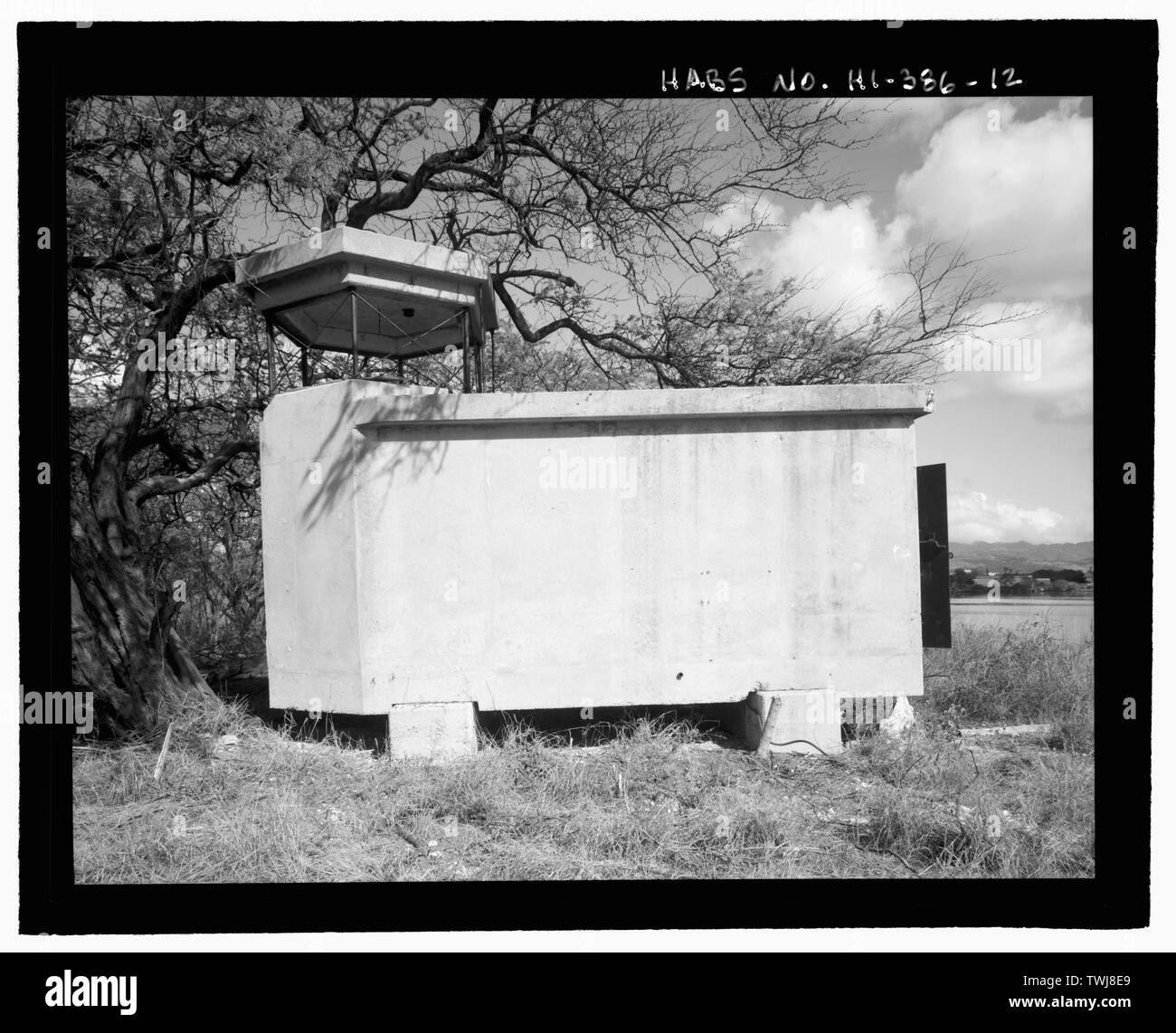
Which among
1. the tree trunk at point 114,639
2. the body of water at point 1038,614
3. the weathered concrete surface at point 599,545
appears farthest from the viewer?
the body of water at point 1038,614

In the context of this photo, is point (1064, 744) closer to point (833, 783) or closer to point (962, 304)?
point (833, 783)

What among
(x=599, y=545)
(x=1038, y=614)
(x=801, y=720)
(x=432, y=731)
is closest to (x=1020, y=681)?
(x=1038, y=614)

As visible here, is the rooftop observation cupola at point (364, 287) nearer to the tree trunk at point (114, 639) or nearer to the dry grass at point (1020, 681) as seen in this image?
the tree trunk at point (114, 639)

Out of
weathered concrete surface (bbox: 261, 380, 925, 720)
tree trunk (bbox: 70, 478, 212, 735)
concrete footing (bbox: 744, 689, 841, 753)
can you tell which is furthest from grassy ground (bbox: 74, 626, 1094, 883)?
weathered concrete surface (bbox: 261, 380, 925, 720)

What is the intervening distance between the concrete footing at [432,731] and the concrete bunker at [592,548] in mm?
13

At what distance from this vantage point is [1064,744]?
4.70m

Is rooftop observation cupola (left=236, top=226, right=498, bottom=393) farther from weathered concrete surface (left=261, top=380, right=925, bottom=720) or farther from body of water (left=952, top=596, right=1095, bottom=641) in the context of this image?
body of water (left=952, top=596, right=1095, bottom=641)

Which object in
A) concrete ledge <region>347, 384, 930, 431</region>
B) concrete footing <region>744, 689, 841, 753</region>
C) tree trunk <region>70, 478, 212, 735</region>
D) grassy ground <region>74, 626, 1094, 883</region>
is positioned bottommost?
grassy ground <region>74, 626, 1094, 883</region>

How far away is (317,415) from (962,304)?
17.3 ft

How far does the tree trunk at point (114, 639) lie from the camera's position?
470 centimetres

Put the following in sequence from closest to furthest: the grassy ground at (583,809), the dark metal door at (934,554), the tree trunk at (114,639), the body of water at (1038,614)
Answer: the grassy ground at (583,809), the tree trunk at (114,639), the dark metal door at (934,554), the body of water at (1038,614)

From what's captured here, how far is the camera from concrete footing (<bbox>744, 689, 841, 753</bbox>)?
4.62 m

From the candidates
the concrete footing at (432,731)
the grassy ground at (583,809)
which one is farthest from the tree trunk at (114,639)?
the concrete footing at (432,731)

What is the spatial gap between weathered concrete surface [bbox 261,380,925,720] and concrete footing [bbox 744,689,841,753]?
4.1 inches
